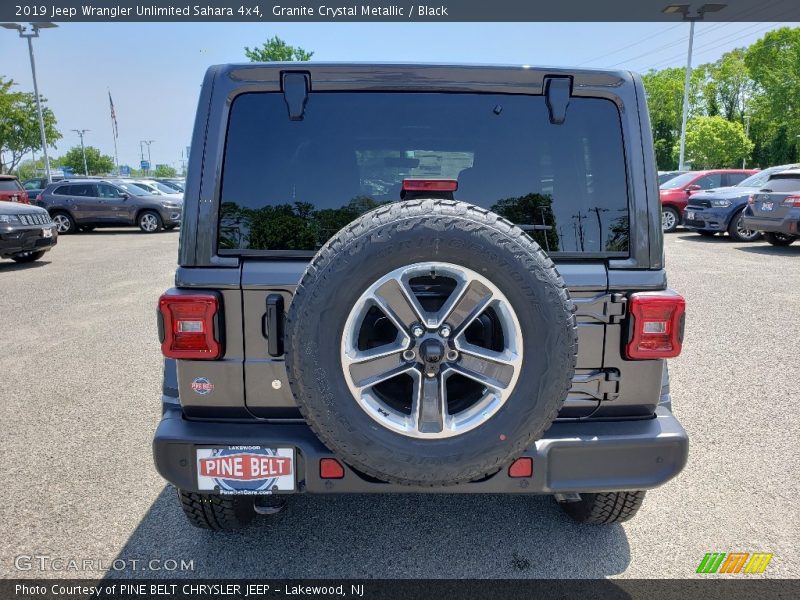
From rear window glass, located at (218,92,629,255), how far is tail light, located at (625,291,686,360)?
223 mm

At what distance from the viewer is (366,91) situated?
2.19 meters

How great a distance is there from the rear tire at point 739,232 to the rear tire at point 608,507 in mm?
12612

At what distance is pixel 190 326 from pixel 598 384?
1.56 meters

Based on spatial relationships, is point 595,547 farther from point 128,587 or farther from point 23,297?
point 23,297

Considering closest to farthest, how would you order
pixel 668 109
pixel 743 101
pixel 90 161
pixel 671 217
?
pixel 671 217 < pixel 743 101 < pixel 668 109 < pixel 90 161

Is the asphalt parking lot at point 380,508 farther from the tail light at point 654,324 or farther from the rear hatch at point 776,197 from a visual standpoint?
the rear hatch at point 776,197

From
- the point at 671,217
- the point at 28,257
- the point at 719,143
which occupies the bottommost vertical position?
the point at 28,257

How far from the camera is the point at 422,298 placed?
6.75ft

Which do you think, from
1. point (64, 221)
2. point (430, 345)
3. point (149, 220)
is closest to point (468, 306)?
point (430, 345)

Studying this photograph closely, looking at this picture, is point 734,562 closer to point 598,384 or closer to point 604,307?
point 598,384

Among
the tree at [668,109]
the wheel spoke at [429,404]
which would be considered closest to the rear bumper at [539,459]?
the wheel spoke at [429,404]

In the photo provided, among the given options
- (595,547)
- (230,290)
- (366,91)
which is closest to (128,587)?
(230,290)

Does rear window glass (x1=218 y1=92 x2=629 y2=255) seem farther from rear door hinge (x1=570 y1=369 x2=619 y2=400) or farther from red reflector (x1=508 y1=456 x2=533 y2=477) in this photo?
red reflector (x1=508 y1=456 x2=533 y2=477)

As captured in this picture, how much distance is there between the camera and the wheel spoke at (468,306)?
184 centimetres
